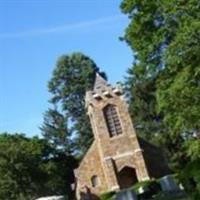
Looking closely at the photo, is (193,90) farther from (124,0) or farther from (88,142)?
(88,142)

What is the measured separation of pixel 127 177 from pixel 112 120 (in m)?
5.65

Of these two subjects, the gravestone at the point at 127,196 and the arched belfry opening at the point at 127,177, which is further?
the arched belfry opening at the point at 127,177

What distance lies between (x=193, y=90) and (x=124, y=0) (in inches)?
294

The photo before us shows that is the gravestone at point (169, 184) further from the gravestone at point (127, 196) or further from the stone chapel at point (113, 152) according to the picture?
the stone chapel at point (113, 152)

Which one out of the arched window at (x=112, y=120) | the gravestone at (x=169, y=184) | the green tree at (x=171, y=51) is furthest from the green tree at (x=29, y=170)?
the green tree at (x=171, y=51)

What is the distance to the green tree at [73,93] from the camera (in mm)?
73312

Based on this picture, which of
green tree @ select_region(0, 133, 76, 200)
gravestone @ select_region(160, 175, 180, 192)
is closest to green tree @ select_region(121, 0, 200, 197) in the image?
gravestone @ select_region(160, 175, 180, 192)

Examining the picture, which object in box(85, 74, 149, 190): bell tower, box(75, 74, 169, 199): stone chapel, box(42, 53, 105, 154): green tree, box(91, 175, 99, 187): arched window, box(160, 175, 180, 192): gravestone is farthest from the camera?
box(42, 53, 105, 154): green tree

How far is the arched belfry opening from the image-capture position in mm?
45562

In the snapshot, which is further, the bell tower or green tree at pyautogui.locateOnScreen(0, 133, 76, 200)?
green tree at pyautogui.locateOnScreen(0, 133, 76, 200)

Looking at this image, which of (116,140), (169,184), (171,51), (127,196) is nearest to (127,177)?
(116,140)

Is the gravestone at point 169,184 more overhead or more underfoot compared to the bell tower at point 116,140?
more underfoot

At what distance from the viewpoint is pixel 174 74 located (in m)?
26.0

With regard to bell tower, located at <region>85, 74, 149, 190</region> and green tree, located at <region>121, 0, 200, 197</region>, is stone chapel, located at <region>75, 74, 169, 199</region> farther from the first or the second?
green tree, located at <region>121, 0, 200, 197</region>
